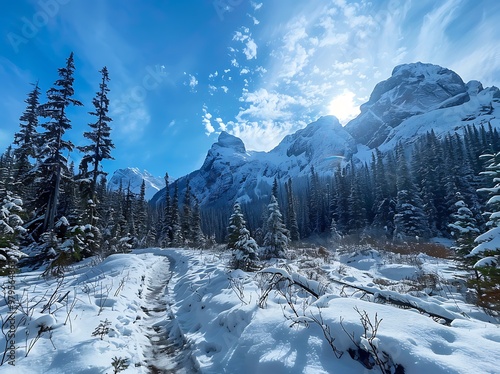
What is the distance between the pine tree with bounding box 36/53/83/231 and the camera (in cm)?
1906

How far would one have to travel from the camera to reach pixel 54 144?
1920cm

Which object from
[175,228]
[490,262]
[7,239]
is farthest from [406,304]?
Result: [175,228]

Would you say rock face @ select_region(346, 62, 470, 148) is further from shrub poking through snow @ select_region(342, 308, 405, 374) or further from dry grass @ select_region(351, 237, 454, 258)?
shrub poking through snow @ select_region(342, 308, 405, 374)

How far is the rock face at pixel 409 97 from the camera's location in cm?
17188

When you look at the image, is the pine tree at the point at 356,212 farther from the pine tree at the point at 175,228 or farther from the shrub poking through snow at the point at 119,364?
the shrub poking through snow at the point at 119,364

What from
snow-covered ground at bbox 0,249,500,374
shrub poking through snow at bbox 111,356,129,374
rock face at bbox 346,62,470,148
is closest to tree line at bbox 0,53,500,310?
snow-covered ground at bbox 0,249,500,374

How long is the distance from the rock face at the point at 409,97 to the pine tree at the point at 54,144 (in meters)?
178

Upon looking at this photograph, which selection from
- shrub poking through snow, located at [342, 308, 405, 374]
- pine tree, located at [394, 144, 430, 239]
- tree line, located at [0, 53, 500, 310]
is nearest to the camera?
shrub poking through snow, located at [342, 308, 405, 374]

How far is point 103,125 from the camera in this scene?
2283cm

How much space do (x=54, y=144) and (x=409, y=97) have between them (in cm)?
21353

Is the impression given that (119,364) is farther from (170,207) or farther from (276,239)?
(170,207)

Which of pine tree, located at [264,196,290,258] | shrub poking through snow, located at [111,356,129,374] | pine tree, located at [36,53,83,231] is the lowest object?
shrub poking through snow, located at [111,356,129,374]

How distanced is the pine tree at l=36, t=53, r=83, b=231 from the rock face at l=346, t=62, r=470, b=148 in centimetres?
17788

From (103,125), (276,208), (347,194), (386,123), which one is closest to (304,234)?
(347,194)
